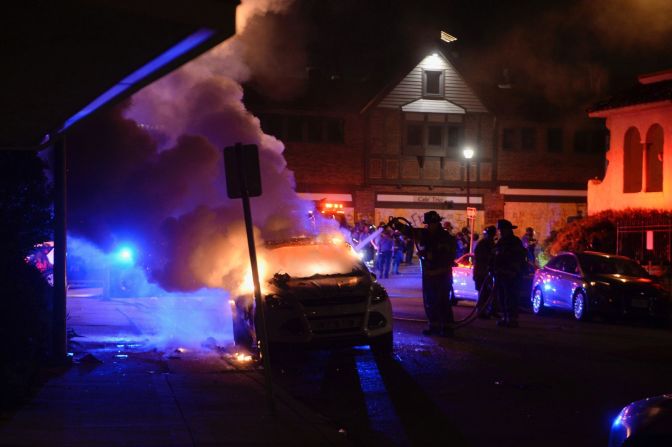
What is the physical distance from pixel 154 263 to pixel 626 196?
57.4 ft

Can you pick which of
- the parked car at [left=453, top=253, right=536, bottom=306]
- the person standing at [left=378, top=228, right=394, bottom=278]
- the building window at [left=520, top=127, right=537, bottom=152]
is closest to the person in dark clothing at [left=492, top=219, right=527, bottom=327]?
the parked car at [left=453, top=253, right=536, bottom=306]

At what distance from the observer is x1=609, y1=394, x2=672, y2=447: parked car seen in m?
5.22

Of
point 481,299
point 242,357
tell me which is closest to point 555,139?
point 481,299

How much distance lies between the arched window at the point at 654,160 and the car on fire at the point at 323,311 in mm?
17592

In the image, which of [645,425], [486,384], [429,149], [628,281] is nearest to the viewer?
[645,425]

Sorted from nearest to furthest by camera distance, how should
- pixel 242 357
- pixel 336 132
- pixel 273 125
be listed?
1. pixel 242 357
2. pixel 273 125
3. pixel 336 132

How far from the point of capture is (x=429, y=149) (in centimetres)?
3997

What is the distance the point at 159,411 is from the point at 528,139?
35.2m

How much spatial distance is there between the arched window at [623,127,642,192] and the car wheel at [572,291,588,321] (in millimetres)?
11571

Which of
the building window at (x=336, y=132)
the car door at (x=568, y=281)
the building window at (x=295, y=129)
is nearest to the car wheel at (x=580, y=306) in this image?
the car door at (x=568, y=281)

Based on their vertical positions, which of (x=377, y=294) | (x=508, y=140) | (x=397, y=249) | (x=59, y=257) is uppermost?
(x=508, y=140)

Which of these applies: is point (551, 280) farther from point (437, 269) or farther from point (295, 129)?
point (295, 129)

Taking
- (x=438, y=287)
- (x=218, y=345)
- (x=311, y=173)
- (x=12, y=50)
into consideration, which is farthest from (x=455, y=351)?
(x=311, y=173)

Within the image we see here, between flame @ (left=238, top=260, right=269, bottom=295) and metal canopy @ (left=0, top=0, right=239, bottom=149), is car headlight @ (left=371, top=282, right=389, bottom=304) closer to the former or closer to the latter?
flame @ (left=238, top=260, right=269, bottom=295)
